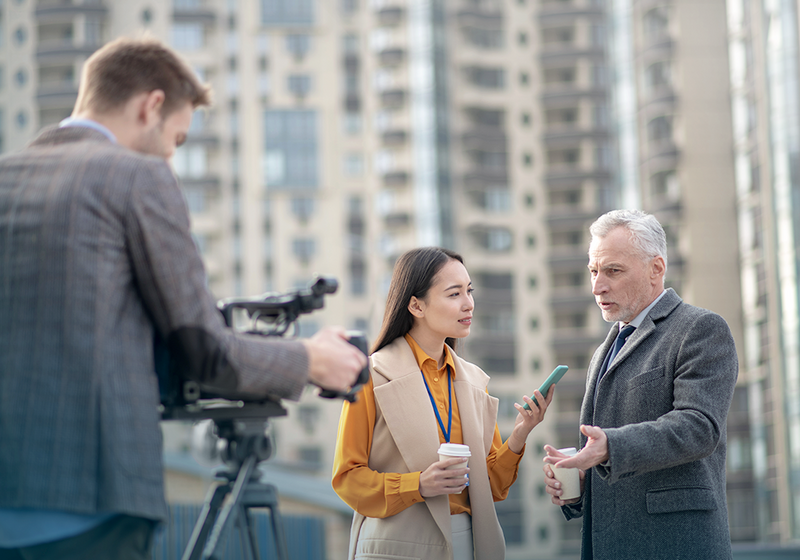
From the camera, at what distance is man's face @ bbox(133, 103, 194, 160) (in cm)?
200

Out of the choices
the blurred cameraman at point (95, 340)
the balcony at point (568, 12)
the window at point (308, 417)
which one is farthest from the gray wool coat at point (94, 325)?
the balcony at point (568, 12)

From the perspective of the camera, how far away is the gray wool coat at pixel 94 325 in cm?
173

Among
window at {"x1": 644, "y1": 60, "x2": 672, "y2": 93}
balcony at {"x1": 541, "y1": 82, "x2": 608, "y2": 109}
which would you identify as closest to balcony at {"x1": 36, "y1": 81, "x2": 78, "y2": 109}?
balcony at {"x1": 541, "y1": 82, "x2": 608, "y2": 109}

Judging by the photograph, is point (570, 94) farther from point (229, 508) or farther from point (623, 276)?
point (229, 508)

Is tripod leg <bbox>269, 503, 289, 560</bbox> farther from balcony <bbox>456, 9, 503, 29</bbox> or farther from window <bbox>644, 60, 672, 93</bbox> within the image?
window <bbox>644, 60, 672, 93</bbox>

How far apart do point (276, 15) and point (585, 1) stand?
17181 mm

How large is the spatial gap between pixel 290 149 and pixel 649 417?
4591 cm

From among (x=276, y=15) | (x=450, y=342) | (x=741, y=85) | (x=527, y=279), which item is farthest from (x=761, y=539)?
(x=450, y=342)

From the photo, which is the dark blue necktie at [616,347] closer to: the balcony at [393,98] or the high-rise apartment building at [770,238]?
the high-rise apartment building at [770,238]

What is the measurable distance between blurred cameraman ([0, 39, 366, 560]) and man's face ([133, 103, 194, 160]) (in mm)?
62

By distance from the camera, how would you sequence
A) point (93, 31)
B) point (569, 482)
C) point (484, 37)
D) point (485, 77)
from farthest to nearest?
point (484, 37)
point (485, 77)
point (93, 31)
point (569, 482)

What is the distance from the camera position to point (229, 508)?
1.94 meters

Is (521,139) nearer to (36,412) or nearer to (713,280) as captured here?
(713,280)

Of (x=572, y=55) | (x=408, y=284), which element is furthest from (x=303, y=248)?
(x=408, y=284)
